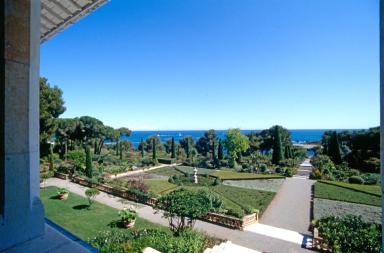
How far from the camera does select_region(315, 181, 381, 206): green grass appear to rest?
622 inches

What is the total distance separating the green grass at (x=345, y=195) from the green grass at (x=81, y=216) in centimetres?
1167

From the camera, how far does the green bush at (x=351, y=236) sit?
8.19 metres

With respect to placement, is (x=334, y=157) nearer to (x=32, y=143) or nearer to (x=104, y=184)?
(x=104, y=184)

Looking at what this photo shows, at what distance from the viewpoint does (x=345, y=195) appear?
1709cm

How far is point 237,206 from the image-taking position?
14109 mm

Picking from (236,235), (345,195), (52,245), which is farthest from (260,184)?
(52,245)

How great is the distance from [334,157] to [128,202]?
25.5 m

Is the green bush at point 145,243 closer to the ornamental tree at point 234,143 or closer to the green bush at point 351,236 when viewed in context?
the green bush at point 351,236

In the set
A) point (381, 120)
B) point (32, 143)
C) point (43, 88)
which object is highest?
point (43, 88)

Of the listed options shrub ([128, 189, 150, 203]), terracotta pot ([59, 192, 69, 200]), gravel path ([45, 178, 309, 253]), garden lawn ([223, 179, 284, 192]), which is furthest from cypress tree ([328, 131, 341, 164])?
terracotta pot ([59, 192, 69, 200])

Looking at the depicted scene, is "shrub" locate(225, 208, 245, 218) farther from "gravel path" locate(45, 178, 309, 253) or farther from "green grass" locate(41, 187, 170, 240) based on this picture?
"green grass" locate(41, 187, 170, 240)

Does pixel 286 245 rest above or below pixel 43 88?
below

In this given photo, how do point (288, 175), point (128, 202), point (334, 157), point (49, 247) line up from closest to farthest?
point (49, 247) → point (128, 202) → point (288, 175) → point (334, 157)

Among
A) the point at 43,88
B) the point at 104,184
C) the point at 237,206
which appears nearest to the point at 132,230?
the point at 237,206
